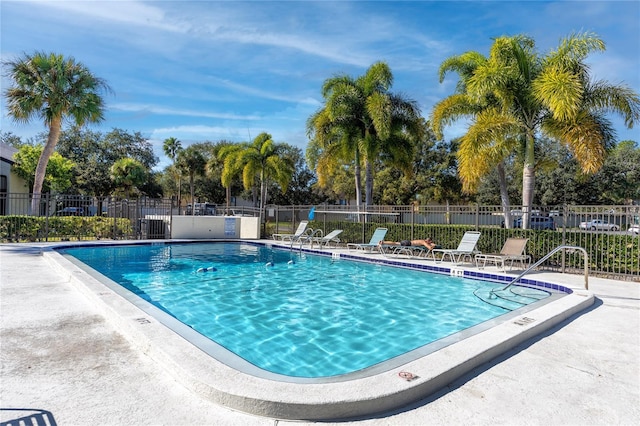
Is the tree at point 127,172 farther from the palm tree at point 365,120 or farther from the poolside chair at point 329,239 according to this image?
the poolside chair at point 329,239

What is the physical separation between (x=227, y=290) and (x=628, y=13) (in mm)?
13632

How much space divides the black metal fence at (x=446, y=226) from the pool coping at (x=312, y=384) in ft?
23.0

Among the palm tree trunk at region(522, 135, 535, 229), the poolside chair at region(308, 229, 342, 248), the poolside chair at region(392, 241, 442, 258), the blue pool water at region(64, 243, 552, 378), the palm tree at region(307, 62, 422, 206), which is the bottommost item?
the blue pool water at region(64, 243, 552, 378)

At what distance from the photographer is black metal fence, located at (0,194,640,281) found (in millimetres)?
9695

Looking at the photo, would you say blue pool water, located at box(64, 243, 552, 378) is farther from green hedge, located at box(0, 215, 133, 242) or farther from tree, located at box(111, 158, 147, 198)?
tree, located at box(111, 158, 147, 198)

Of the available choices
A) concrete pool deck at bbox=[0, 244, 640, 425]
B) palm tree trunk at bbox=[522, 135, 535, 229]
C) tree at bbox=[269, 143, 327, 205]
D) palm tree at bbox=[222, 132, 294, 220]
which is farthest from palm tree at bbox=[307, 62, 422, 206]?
tree at bbox=[269, 143, 327, 205]

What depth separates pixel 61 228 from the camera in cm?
1675

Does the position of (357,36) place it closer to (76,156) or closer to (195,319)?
(195,319)

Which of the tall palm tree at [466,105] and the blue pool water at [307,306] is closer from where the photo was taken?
the blue pool water at [307,306]

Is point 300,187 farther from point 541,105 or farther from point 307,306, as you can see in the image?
point 307,306

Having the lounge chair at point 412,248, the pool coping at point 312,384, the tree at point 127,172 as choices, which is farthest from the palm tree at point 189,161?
the pool coping at point 312,384

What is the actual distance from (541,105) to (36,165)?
27.7 metres

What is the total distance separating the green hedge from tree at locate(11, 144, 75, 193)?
31.0ft

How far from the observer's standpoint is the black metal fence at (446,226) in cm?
970
